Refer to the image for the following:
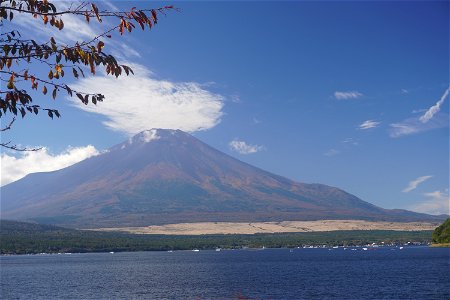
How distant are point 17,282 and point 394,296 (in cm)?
7484

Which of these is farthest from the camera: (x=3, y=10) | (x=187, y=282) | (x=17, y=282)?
(x=17, y=282)

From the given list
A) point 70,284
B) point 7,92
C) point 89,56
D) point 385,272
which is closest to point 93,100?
point 89,56

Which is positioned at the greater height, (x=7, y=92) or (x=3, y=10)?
(x=3, y=10)

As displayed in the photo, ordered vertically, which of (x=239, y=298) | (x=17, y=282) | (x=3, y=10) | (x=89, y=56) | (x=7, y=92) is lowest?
(x=17, y=282)

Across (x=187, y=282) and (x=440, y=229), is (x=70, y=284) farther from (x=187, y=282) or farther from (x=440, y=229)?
(x=440, y=229)

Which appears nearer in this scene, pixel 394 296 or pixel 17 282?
pixel 394 296

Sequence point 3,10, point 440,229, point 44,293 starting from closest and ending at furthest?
1. point 3,10
2. point 44,293
3. point 440,229

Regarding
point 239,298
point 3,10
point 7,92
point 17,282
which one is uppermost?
point 3,10

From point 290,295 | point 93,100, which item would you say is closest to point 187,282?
point 290,295

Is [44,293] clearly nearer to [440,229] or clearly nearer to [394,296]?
[394,296]

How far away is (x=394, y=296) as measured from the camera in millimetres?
70312

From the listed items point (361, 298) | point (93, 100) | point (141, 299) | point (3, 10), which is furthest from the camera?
point (141, 299)

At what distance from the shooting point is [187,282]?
324 ft

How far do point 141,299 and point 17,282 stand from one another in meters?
45.7
